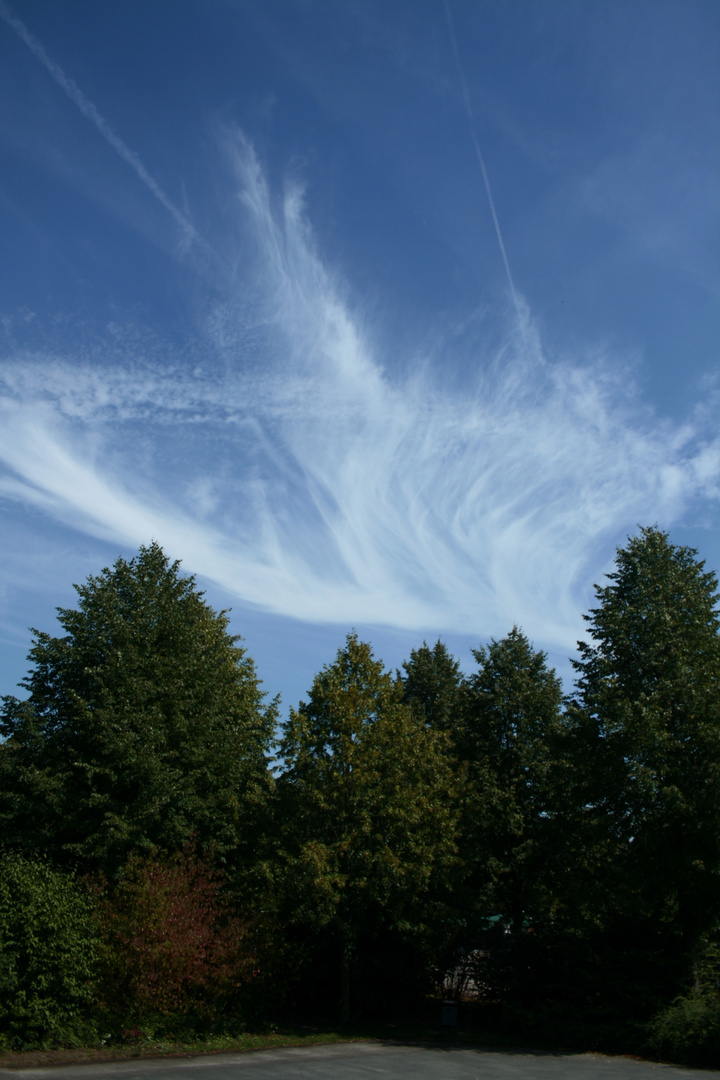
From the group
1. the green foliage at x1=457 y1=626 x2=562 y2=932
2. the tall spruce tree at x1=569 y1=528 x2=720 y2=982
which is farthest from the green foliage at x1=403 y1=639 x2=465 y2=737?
the tall spruce tree at x1=569 y1=528 x2=720 y2=982

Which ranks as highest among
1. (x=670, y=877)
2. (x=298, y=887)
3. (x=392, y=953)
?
(x=670, y=877)

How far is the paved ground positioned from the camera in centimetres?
1469

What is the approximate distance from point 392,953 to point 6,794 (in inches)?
553

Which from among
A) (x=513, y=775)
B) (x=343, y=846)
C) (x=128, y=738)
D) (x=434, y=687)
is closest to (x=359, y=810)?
(x=343, y=846)

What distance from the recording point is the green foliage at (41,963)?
641 inches

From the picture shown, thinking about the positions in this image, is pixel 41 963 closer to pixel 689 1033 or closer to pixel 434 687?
pixel 689 1033

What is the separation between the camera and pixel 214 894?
21.5 meters

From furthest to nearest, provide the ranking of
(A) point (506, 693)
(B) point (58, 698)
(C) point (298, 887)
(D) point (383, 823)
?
1. (A) point (506, 693)
2. (B) point (58, 698)
3. (D) point (383, 823)
4. (C) point (298, 887)

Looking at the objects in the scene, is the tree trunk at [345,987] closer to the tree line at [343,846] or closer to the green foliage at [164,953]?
the tree line at [343,846]

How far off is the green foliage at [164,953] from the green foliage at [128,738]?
2.40 m

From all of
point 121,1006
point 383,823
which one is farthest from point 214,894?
point 383,823

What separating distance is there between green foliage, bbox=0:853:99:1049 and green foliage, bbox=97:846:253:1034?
2.38 ft

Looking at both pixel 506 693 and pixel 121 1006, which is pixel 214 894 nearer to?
pixel 121 1006

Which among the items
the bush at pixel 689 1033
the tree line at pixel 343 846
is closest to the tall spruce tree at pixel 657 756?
the tree line at pixel 343 846
